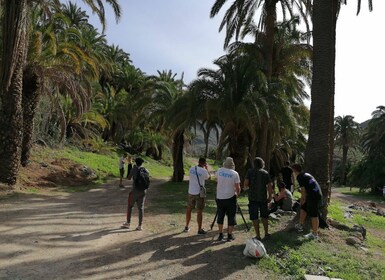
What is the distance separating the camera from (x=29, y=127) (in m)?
16.7

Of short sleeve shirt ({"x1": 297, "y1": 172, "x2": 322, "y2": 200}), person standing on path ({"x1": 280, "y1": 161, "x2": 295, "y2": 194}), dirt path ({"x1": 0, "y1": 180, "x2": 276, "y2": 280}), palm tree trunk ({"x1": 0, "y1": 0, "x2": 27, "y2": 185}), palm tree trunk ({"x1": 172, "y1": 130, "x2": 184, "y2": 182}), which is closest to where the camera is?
dirt path ({"x1": 0, "y1": 180, "x2": 276, "y2": 280})

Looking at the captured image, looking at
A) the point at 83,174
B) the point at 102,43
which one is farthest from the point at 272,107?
the point at 102,43

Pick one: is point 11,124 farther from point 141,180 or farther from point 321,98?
point 321,98

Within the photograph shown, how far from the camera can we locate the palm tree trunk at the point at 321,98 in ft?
32.2

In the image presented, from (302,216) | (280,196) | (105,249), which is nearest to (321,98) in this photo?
(302,216)

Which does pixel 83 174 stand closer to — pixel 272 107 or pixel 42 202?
pixel 42 202

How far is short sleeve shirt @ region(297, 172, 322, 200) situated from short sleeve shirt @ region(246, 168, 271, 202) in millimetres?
881

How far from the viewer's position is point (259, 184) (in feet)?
26.6

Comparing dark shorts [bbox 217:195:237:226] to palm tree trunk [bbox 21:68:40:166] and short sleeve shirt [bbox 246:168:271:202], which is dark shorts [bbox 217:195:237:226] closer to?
short sleeve shirt [bbox 246:168:271:202]

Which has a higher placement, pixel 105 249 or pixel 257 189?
pixel 257 189

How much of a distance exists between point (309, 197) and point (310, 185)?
1.09ft

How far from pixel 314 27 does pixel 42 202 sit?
31.4ft

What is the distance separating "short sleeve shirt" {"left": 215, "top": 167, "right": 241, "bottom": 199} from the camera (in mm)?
8023

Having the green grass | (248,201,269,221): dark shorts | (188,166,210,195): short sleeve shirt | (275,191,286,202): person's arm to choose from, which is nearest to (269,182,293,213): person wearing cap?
(275,191,286,202): person's arm
